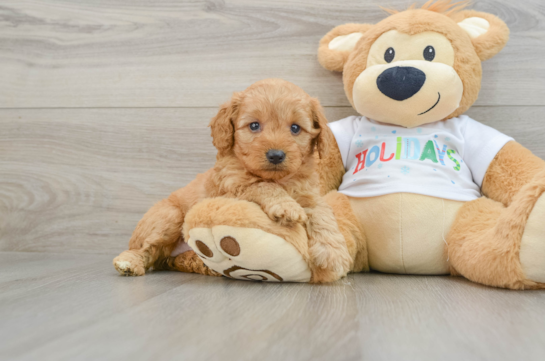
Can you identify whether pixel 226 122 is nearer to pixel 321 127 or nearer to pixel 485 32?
pixel 321 127

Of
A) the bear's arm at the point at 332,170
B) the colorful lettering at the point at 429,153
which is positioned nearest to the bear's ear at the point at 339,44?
the bear's arm at the point at 332,170

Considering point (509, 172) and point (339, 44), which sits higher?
point (339, 44)

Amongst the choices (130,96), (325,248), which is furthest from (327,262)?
(130,96)

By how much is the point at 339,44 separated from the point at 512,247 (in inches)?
30.7

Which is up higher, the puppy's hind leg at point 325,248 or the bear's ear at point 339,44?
the bear's ear at point 339,44

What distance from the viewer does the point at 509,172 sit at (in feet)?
3.74

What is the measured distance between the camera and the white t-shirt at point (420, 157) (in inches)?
45.0

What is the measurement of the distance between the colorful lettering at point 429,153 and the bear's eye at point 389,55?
0.25 metres

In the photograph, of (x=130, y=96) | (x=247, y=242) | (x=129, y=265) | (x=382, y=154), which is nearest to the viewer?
(x=247, y=242)

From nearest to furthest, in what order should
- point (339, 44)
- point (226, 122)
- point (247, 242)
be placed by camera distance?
point (247, 242)
point (226, 122)
point (339, 44)

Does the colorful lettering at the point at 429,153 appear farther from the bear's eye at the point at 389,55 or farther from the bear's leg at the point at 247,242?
the bear's leg at the point at 247,242

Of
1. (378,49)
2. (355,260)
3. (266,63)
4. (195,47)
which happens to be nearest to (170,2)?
(195,47)

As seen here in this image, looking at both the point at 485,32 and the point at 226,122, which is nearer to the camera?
the point at 226,122

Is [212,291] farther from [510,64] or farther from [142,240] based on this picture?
[510,64]
